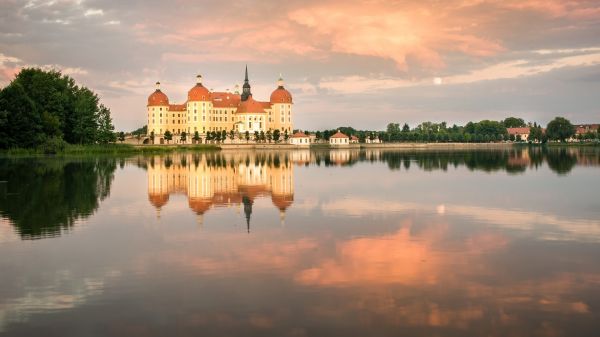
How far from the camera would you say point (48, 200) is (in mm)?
18781

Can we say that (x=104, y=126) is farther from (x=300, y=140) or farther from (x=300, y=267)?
(x=300, y=267)

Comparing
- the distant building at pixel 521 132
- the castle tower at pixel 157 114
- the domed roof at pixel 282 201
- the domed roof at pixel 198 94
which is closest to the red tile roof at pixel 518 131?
the distant building at pixel 521 132

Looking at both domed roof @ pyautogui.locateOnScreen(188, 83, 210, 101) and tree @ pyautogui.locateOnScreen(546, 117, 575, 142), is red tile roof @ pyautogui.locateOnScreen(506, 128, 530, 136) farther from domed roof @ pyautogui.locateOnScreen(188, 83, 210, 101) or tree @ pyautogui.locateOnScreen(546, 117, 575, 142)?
Answer: domed roof @ pyautogui.locateOnScreen(188, 83, 210, 101)

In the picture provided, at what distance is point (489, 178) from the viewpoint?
97.6 feet

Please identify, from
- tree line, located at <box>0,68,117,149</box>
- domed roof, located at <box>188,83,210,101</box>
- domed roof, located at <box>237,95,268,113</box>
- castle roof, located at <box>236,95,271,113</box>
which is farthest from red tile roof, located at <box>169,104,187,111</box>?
tree line, located at <box>0,68,117,149</box>

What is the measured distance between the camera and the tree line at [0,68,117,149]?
172 feet

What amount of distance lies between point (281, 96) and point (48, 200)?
110873 millimetres

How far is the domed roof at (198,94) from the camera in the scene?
395 feet

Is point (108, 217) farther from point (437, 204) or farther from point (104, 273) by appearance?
point (437, 204)

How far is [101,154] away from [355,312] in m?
60.2

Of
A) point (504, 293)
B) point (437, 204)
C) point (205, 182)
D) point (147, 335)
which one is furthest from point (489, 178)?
point (147, 335)

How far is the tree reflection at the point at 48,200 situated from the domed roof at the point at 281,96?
3910 inches

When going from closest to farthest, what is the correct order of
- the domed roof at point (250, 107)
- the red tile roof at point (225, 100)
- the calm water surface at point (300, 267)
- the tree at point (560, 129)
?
the calm water surface at point (300, 267) → the domed roof at point (250, 107) → the red tile roof at point (225, 100) → the tree at point (560, 129)

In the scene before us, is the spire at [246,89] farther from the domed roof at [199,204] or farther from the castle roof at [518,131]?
the domed roof at [199,204]
